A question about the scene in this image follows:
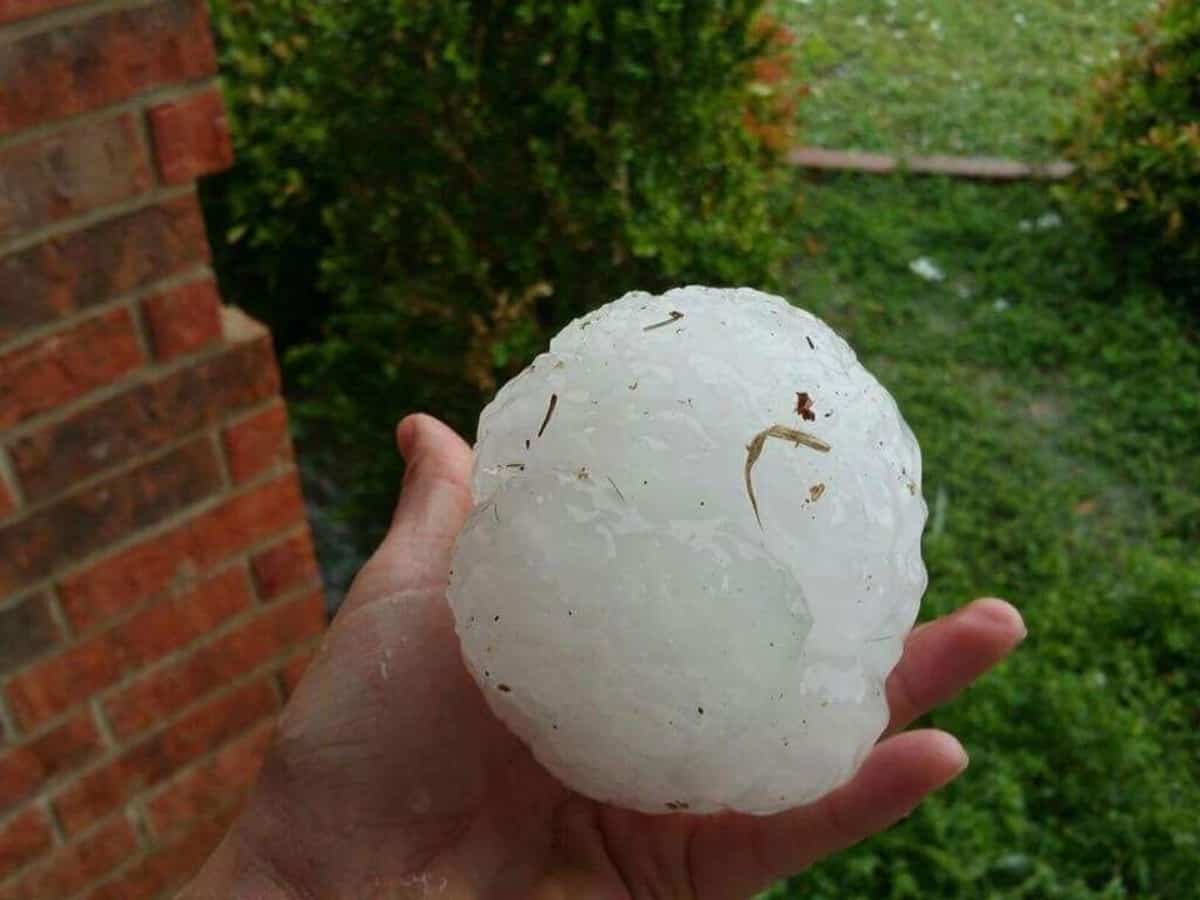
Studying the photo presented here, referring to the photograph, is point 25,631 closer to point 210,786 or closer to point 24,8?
point 210,786

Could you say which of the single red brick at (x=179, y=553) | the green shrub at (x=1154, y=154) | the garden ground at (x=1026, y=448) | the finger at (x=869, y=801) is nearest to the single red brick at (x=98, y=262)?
the single red brick at (x=179, y=553)

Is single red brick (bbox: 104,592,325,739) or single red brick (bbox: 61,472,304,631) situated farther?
single red brick (bbox: 104,592,325,739)

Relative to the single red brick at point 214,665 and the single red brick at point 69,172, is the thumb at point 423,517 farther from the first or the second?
the single red brick at point 214,665

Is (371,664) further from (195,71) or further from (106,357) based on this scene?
(195,71)

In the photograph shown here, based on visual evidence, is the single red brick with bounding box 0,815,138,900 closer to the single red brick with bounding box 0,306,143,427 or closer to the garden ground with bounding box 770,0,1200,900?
the single red brick with bounding box 0,306,143,427

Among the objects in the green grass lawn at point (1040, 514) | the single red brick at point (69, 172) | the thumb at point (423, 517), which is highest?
the single red brick at point (69, 172)

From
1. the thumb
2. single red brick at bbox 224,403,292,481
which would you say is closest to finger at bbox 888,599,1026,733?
the thumb
